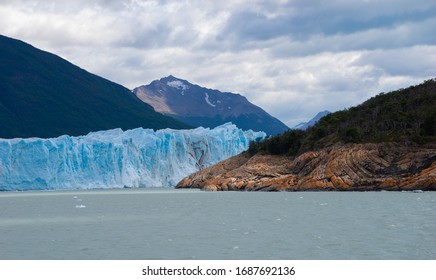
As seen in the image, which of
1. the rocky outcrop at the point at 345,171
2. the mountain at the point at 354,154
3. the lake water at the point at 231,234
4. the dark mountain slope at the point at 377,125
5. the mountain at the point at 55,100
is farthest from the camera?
the mountain at the point at 55,100

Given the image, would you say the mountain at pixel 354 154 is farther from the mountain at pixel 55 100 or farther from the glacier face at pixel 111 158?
the mountain at pixel 55 100

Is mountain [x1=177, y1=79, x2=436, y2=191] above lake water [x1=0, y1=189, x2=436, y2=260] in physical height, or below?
above

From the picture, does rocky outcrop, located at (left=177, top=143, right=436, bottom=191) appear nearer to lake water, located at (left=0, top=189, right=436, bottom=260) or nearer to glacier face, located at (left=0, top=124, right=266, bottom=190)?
lake water, located at (left=0, top=189, right=436, bottom=260)

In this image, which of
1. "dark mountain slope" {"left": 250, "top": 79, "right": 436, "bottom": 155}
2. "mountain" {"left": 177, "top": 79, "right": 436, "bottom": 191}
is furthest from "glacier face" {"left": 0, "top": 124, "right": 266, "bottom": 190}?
"dark mountain slope" {"left": 250, "top": 79, "right": 436, "bottom": 155}

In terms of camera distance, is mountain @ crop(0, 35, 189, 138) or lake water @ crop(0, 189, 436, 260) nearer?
lake water @ crop(0, 189, 436, 260)

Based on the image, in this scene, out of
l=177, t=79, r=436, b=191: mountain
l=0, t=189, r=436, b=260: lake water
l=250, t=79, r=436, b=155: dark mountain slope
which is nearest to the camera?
l=0, t=189, r=436, b=260: lake water

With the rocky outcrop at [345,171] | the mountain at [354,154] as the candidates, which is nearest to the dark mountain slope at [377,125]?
the mountain at [354,154]

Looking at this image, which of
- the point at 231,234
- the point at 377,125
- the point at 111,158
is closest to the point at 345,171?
the point at 377,125

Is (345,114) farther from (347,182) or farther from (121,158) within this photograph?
(121,158)
